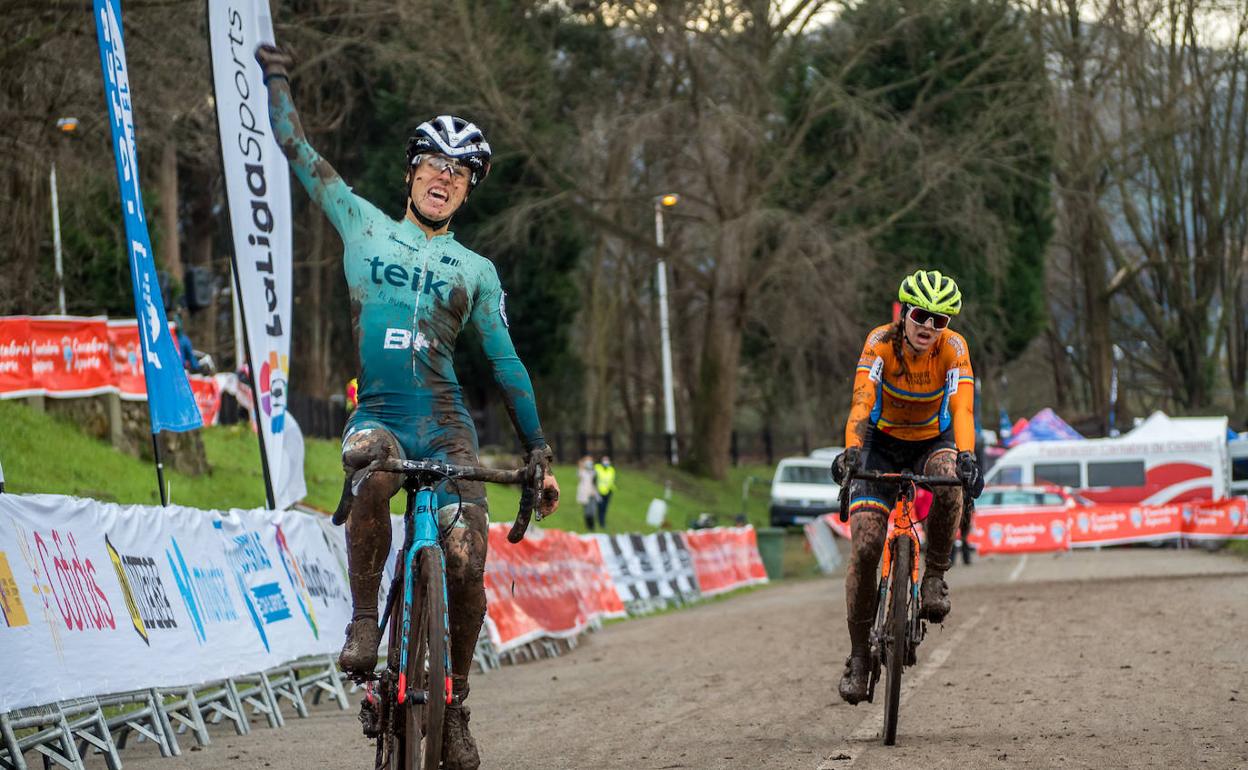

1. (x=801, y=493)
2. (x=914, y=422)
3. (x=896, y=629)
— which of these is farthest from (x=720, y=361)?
(x=896, y=629)

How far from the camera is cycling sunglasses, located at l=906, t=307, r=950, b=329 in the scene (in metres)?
9.08

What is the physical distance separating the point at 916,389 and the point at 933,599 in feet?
3.55

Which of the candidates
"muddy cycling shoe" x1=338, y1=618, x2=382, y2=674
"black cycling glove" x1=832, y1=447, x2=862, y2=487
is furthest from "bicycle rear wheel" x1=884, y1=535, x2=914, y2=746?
"muddy cycling shoe" x1=338, y1=618, x2=382, y2=674

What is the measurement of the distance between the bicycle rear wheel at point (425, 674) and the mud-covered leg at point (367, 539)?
19 centimetres

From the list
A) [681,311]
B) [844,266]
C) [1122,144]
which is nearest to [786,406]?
[681,311]

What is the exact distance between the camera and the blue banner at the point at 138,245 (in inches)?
507

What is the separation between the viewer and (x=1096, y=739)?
8.64 m

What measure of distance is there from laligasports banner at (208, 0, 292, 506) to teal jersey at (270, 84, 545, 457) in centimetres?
728

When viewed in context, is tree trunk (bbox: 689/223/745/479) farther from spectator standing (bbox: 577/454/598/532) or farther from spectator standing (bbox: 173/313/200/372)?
spectator standing (bbox: 173/313/200/372)

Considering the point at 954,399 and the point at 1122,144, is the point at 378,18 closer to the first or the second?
the point at 954,399

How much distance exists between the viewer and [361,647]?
641cm

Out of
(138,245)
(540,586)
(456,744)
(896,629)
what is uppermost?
(138,245)

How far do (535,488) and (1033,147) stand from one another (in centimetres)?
3607

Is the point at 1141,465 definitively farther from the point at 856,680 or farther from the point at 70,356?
the point at 856,680
